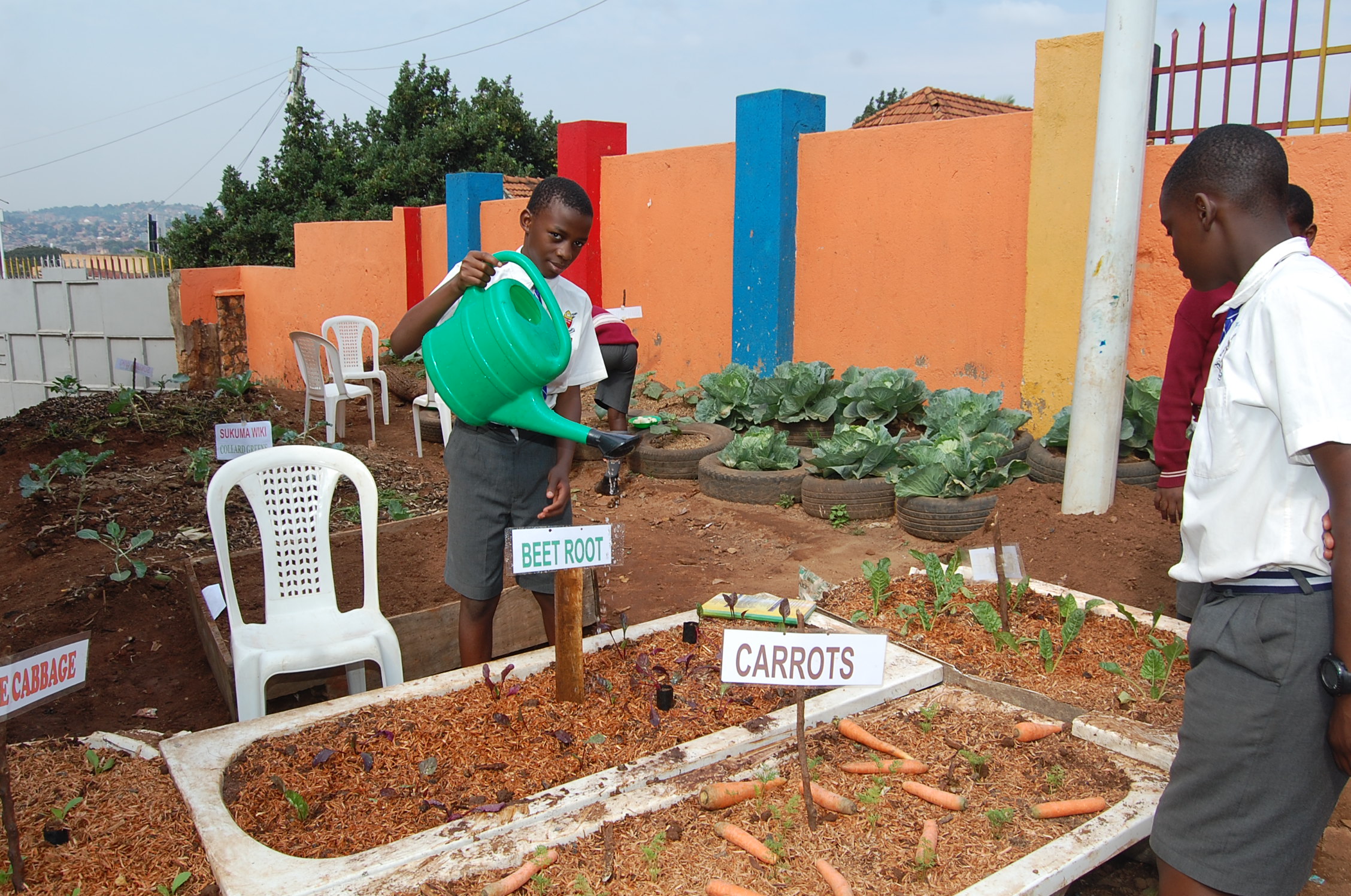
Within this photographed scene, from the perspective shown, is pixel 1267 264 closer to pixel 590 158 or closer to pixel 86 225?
pixel 590 158

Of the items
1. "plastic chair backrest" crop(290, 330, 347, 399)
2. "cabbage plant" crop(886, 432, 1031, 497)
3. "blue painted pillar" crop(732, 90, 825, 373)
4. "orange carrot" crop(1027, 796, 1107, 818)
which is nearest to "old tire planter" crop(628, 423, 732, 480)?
"blue painted pillar" crop(732, 90, 825, 373)

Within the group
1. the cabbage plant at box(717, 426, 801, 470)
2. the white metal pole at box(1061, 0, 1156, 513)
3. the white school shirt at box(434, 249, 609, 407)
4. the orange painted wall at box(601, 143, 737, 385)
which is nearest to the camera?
the white school shirt at box(434, 249, 609, 407)

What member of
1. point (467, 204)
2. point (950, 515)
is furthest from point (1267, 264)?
point (467, 204)

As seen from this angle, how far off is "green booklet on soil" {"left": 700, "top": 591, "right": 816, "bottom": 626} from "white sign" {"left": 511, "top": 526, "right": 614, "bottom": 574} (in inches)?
32.7

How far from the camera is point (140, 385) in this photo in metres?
12.8

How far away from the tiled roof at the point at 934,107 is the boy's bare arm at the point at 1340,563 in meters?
11.2

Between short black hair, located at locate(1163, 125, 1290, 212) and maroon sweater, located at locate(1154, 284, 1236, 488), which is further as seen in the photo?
maroon sweater, located at locate(1154, 284, 1236, 488)

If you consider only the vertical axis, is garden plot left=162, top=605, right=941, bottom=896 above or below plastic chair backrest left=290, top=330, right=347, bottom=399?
below

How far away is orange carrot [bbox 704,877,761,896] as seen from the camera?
5.98 ft

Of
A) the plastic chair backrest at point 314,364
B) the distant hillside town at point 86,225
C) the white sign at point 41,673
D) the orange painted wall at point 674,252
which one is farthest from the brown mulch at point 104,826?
the distant hillside town at point 86,225

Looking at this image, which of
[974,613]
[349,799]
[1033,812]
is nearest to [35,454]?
[349,799]

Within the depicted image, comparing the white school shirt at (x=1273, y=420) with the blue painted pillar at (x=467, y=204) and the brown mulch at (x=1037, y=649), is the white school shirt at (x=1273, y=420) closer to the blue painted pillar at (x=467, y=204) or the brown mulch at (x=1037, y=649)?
the brown mulch at (x=1037, y=649)

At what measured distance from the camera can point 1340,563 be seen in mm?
1481

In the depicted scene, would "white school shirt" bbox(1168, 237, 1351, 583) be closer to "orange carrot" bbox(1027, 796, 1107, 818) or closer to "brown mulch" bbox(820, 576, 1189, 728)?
"orange carrot" bbox(1027, 796, 1107, 818)
